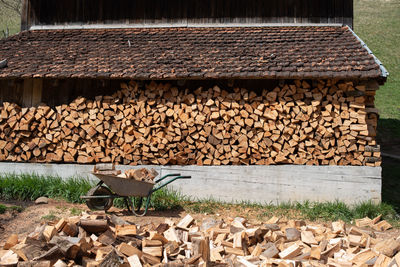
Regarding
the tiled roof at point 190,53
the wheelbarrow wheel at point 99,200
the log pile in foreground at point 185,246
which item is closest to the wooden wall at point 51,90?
the tiled roof at point 190,53

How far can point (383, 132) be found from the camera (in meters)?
14.9

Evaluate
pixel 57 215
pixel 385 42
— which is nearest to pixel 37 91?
Answer: pixel 57 215

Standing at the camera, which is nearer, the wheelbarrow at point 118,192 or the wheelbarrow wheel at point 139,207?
the wheelbarrow at point 118,192

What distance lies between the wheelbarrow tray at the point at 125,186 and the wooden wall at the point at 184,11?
5426 mm

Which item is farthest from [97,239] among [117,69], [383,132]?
[383,132]

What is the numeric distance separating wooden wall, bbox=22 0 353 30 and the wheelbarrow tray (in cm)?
543

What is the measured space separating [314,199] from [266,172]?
107 cm

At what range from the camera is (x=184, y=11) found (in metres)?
10.5

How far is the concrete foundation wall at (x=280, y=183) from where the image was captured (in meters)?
7.67

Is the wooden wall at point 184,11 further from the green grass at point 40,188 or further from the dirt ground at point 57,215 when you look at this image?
the dirt ground at point 57,215

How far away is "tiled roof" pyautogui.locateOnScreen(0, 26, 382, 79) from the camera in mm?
7703

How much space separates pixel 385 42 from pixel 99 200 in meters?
30.1

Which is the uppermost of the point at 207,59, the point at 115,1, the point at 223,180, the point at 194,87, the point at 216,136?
the point at 115,1

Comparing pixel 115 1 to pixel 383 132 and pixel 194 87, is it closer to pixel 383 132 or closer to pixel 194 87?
pixel 194 87
